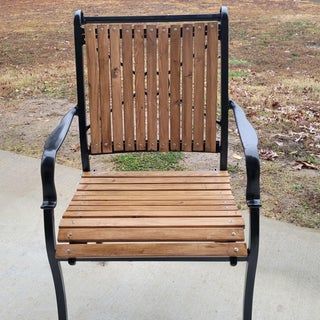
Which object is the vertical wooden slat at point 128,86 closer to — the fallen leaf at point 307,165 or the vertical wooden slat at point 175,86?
the vertical wooden slat at point 175,86

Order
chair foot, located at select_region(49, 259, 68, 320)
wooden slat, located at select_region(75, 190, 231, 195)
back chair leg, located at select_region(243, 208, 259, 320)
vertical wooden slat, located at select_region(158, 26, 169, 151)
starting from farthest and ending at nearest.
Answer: vertical wooden slat, located at select_region(158, 26, 169, 151) < wooden slat, located at select_region(75, 190, 231, 195) < chair foot, located at select_region(49, 259, 68, 320) < back chair leg, located at select_region(243, 208, 259, 320)

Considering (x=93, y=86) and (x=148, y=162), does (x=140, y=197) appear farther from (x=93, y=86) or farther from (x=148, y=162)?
(x=148, y=162)

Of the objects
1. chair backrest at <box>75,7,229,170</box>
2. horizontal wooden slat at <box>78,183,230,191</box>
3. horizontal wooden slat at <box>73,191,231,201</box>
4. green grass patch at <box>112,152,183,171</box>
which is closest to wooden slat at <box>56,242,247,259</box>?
Result: horizontal wooden slat at <box>73,191,231,201</box>

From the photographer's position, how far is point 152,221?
1.81 meters

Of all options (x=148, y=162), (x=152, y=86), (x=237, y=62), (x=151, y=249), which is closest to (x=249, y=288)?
(x=151, y=249)

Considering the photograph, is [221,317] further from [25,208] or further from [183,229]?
[25,208]

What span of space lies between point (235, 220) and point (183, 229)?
0.19 m

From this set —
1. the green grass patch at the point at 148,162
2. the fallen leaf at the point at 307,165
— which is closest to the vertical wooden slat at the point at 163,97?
the green grass patch at the point at 148,162

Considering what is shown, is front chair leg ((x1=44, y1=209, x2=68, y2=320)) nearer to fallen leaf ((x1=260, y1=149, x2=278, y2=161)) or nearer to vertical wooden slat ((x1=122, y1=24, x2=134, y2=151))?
vertical wooden slat ((x1=122, y1=24, x2=134, y2=151))

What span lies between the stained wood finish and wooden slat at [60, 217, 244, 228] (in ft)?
1.87

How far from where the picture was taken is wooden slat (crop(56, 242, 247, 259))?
1.70 meters

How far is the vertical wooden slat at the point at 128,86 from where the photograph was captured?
2260mm

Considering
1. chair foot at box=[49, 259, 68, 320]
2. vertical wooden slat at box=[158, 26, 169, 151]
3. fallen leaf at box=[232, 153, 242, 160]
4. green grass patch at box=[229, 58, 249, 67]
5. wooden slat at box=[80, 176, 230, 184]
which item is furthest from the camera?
green grass patch at box=[229, 58, 249, 67]

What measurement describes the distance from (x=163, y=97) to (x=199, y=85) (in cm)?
17
